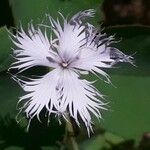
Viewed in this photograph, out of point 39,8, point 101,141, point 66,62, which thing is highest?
point 39,8

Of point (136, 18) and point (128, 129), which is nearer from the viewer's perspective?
point (128, 129)

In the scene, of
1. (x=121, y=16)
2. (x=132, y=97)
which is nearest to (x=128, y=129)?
(x=132, y=97)

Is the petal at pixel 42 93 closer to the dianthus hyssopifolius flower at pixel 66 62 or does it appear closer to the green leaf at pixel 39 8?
the dianthus hyssopifolius flower at pixel 66 62

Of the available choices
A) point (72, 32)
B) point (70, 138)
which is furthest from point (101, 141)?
point (72, 32)

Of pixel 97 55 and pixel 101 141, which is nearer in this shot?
pixel 97 55

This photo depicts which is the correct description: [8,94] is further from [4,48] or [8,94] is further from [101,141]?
[101,141]

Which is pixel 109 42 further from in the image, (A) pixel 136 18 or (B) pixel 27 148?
(A) pixel 136 18
